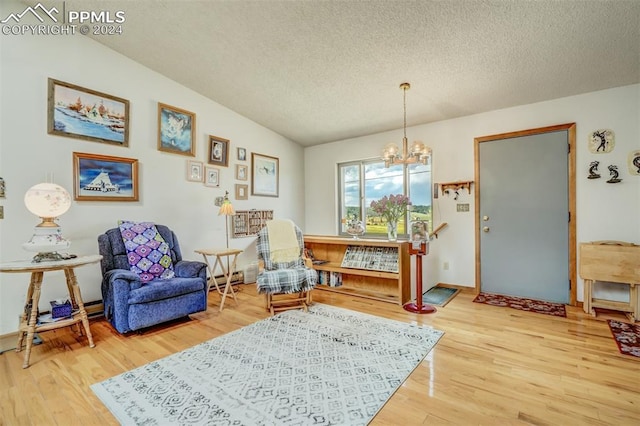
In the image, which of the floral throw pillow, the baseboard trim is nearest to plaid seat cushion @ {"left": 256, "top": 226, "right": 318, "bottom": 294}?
the floral throw pillow

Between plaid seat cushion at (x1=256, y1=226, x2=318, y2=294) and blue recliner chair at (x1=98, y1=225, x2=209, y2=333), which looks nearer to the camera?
blue recliner chair at (x1=98, y1=225, x2=209, y2=333)

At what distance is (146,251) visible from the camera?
2.98 meters

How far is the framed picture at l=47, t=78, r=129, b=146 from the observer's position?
2.81 m

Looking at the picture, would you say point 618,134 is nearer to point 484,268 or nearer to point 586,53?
point 586,53

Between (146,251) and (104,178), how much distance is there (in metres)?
0.96

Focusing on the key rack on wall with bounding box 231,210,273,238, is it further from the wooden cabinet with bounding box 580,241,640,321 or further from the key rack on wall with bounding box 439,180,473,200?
the wooden cabinet with bounding box 580,241,640,321

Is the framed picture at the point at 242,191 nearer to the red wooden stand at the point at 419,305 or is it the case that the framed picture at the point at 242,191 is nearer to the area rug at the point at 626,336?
the red wooden stand at the point at 419,305

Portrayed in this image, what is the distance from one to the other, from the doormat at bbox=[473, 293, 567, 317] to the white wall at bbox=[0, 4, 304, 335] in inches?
138

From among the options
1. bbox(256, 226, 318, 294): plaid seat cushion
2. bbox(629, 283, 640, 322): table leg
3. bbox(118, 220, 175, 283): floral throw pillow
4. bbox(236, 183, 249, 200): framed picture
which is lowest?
bbox(629, 283, 640, 322): table leg

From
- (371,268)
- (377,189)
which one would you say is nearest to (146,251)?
(371,268)

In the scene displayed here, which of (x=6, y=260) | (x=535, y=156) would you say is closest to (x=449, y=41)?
(x=535, y=156)

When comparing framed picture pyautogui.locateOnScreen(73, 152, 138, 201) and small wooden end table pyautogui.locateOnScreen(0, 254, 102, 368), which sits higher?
framed picture pyautogui.locateOnScreen(73, 152, 138, 201)

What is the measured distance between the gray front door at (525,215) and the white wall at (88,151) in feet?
11.7

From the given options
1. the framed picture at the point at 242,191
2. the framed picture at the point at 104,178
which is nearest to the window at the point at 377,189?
the framed picture at the point at 242,191
